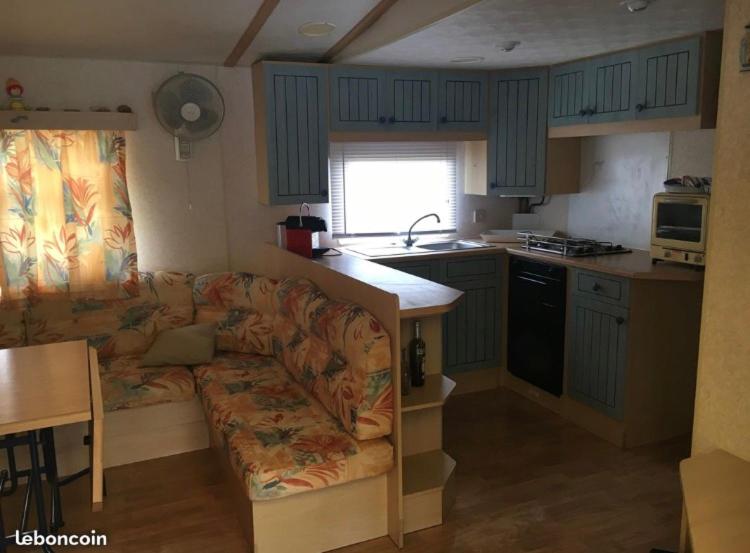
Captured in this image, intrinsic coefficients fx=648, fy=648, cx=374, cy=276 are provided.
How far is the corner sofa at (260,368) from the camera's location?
2629 mm

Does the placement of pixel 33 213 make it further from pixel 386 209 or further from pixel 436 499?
pixel 436 499

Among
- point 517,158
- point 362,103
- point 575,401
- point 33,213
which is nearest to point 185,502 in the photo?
point 33,213

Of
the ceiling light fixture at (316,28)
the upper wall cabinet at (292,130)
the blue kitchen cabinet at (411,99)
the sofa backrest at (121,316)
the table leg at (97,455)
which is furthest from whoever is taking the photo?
the blue kitchen cabinet at (411,99)

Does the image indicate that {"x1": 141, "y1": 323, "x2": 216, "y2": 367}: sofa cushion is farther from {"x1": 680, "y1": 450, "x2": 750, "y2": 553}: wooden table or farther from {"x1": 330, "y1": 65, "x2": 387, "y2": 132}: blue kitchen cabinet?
{"x1": 680, "y1": 450, "x2": 750, "y2": 553}: wooden table

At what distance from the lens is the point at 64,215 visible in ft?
12.6

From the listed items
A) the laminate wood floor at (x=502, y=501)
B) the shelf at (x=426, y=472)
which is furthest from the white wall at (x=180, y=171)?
the shelf at (x=426, y=472)

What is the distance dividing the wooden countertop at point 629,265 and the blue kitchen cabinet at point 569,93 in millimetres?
863

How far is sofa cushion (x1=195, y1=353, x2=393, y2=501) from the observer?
2.53 meters

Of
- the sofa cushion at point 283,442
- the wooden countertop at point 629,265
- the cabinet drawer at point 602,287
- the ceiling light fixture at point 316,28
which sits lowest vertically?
the sofa cushion at point 283,442

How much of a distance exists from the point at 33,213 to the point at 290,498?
7.75 feet

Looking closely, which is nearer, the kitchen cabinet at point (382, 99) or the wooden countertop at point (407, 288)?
the wooden countertop at point (407, 288)

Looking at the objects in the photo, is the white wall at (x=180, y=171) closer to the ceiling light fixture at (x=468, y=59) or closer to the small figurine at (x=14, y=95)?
the small figurine at (x=14, y=95)

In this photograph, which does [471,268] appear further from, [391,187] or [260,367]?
[260,367]

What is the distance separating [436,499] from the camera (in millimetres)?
2883
